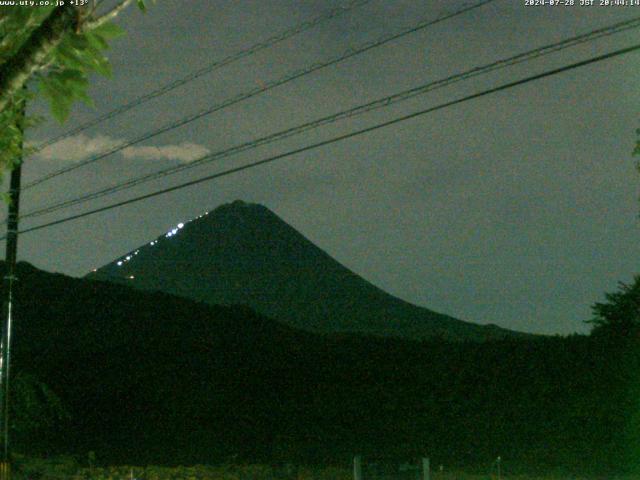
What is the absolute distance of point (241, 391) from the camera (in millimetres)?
23719

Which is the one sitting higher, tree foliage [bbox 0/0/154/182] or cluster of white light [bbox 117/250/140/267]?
cluster of white light [bbox 117/250/140/267]

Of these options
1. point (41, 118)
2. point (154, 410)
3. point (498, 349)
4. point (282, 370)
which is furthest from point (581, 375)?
point (41, 118)

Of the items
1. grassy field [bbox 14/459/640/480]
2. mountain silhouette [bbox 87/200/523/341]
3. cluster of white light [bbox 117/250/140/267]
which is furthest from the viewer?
mountain silhouette [bbox 87/200/523/341]

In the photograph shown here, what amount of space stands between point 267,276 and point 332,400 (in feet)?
256

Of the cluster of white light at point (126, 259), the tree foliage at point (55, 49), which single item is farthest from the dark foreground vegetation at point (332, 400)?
the cluster of white light at point (126, 259)

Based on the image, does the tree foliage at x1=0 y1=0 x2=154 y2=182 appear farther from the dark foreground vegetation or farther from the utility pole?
the dark foreground vegetation

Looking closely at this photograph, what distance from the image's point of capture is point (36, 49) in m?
3.66

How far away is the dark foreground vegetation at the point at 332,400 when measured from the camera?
18.9 m

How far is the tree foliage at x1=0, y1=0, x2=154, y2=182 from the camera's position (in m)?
3.66

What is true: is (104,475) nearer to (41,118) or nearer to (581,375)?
(581,375)

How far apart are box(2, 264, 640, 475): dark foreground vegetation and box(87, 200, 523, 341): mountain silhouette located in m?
41.2

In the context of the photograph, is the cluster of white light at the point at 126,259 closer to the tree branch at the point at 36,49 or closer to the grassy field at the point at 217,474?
the grassy field at the point at 217,474

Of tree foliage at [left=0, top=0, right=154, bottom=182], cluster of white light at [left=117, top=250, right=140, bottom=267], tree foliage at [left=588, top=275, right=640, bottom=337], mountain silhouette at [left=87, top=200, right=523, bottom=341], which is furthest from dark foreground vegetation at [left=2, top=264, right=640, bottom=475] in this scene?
mountain silhouette at [left=87, top=200, right=523, bottom=341]

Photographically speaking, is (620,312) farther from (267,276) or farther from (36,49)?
(267,276)
